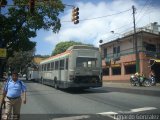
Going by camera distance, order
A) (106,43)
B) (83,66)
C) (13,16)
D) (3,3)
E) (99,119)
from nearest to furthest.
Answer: (99,119), (3,3), (83,66), (13,16), (106,43)

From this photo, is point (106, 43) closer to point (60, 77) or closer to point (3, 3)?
point (60, 77)

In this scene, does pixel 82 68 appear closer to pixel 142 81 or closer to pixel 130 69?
pixel 142 81

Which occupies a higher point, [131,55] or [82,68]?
[131,55]

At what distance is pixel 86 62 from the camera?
2036 centimetres

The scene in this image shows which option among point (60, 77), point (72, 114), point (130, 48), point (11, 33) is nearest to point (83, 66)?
point (60, 77)

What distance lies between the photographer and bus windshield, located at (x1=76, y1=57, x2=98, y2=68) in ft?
65.7

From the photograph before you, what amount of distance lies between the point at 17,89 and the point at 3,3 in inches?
374

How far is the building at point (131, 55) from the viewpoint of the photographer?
3938 cm

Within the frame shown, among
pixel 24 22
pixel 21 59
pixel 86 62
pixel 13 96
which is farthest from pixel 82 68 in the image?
pixel 21 59

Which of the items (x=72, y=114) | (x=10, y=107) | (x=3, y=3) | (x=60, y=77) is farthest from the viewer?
(x=60, y=77)

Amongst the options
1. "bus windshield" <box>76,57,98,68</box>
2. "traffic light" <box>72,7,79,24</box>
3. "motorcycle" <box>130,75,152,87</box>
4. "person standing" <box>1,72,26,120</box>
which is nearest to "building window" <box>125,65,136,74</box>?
"motorcycle" <box>130,75,152,87</box>

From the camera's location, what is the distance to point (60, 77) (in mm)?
22438

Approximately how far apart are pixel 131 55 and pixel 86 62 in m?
22.9

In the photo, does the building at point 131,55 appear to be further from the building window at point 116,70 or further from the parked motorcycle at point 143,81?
the parked motorcycle at point 143,81
